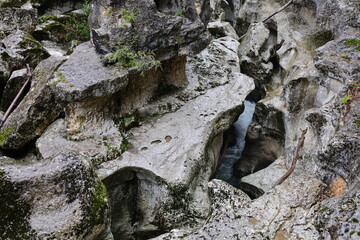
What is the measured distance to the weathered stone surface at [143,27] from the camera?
22.2ft

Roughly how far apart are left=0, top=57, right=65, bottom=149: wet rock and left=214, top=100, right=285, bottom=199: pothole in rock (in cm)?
444

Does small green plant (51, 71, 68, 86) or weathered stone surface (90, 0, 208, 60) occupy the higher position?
weathered stone surface (90, 0, 208, 60)

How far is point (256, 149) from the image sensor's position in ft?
30.3

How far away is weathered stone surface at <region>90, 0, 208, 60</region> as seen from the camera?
22.2 feet

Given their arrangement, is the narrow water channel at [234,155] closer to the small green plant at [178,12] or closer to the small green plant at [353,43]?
the small green plant at [178,12]

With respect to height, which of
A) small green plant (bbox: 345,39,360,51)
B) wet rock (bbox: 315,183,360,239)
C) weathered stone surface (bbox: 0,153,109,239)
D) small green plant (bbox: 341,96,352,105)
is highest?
small green plant (bbox: 345,39,360,51)

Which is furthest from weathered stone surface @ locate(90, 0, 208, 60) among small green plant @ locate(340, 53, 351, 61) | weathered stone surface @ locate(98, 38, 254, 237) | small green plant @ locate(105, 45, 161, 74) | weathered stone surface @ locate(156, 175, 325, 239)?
weathered stone surface @ locate(156, 175, 325, 239)

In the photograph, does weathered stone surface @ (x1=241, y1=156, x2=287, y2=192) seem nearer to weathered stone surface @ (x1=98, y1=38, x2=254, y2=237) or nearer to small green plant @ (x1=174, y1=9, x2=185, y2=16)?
weathered stone surface @ (x1=98, y1=38, x2=254, y2=237)

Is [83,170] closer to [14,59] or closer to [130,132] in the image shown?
[130,132]

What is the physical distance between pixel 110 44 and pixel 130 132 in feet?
5.95

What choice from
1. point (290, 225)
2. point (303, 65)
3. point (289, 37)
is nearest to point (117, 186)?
point (290, 225)

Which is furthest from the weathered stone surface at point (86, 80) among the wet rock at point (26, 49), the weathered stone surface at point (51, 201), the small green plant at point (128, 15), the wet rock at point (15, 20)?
the wet rock at point (15, 20)

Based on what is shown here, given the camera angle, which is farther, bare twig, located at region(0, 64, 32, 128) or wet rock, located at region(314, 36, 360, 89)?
bare twig, located at region(0, 64, 32, 128)

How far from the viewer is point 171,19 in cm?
722
